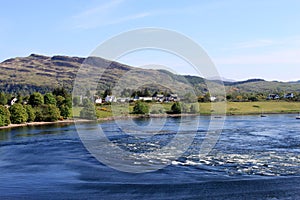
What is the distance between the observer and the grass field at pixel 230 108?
7829 cm

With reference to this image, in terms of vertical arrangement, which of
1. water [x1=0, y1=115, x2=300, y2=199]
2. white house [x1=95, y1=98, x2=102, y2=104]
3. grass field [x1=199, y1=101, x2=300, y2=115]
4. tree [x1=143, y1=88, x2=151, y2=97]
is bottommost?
water [x1=0, y1=115, x2=300, y2=199]

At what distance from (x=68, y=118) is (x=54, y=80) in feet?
379

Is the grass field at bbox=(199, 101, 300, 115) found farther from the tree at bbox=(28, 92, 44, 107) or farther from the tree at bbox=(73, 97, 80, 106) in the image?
the tree at bbox=(28, 92, 44, 107)

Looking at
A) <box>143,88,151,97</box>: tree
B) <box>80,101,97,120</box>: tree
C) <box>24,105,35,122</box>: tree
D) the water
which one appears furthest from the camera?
<box>143,88,151,97</box>: tree

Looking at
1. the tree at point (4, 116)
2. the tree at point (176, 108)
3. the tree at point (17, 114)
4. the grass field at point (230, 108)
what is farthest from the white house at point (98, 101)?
the tree at point (4, 116)

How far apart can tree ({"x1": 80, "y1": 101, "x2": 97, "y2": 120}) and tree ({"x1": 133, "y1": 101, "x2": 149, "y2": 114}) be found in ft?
30.5

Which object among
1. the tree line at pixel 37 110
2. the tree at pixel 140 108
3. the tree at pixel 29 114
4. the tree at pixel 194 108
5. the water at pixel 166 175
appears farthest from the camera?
the tree at pixel 194 108

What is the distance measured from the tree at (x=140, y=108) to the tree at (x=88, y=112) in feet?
30.5

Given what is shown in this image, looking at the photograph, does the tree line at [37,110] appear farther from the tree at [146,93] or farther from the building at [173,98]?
the building at [173,98]

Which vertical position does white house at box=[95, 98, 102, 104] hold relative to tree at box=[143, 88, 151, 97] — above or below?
below

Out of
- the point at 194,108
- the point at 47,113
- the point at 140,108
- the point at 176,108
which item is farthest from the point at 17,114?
the point at 194,108

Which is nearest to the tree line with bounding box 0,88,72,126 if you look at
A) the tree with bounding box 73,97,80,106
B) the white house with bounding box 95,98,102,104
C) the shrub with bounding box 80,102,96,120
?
the tree with bounding box 73,97,80,106

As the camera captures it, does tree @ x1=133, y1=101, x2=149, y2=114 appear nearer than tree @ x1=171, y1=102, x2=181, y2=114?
Yes

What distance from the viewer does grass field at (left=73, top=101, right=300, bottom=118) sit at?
257 ft
